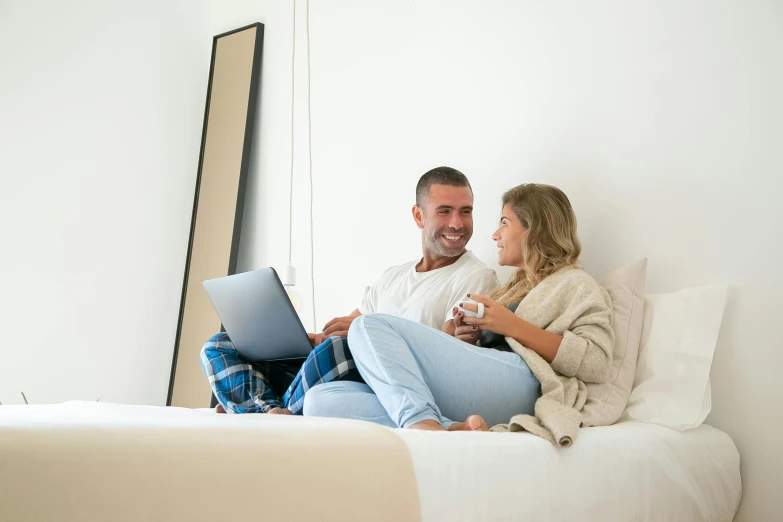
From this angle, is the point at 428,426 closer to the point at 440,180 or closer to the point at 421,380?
the point at 421,380

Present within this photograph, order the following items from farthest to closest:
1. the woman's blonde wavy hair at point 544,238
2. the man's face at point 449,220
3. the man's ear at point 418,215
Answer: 1. the man's ear at point 418,215
2. the man's face at point 449,220
3. the woman's blonde wavy hair at point 544,238

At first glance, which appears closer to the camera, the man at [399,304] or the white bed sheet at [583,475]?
the white bed sheet at [583,475]

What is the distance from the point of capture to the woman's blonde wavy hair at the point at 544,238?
82.2 inches

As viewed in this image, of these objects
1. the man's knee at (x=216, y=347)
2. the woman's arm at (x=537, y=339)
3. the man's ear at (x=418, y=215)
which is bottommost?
the man's knee at (x=216, y=347)

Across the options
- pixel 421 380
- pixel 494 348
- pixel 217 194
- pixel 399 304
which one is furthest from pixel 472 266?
pixel 217 194

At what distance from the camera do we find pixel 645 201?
2.17 meters

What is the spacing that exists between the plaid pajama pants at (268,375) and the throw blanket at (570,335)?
1.40 feet

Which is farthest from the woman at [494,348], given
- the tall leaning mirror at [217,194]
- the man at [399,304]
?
the tall leaning mirror at [217,194]

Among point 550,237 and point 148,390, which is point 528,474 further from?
point 148,390

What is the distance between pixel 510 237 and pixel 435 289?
322 mm

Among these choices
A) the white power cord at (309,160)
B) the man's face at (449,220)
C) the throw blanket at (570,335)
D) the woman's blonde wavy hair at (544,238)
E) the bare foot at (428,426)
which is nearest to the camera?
the bare foot at (428,426)

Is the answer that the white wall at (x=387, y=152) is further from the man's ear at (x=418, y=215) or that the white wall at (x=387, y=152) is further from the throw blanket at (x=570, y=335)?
the throw blanket at (x=570, y=335)

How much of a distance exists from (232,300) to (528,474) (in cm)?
106

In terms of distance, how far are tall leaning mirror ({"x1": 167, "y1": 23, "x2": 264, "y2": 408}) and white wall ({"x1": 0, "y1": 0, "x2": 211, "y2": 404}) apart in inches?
6.6
